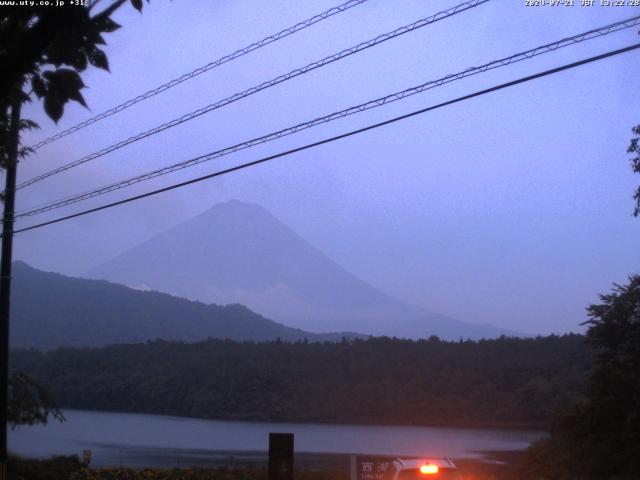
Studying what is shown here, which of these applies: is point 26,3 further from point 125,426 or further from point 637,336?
point 125,426

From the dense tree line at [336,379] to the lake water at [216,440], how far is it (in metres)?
2.79

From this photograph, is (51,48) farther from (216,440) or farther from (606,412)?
(216,440)

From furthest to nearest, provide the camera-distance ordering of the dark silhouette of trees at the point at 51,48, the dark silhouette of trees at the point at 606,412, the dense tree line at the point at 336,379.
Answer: the dense tree line at the point at 336,379, the dark silhouette of trees at the point at 606,412, the dark silhouette of trees at the point at 51,48

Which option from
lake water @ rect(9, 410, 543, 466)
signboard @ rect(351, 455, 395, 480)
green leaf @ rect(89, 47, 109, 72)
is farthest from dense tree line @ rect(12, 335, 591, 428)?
green leaf @ rect(89, 47, 109, 72)

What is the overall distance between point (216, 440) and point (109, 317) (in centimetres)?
7470

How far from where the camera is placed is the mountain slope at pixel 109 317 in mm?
103625

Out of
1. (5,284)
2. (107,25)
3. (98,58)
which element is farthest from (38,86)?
(5,284)

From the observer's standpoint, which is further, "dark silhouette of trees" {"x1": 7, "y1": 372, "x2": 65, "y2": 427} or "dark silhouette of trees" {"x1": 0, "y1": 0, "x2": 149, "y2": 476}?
"dark silhouette of trees" {"x1": 7, "y1": 372, "x2": 65, "y2": 427}

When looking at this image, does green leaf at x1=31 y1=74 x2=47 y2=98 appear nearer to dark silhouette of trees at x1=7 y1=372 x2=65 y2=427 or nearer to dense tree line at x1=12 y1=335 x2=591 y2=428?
dark silhouette of trees at x1=7 y1=372 x2=65 y2=427

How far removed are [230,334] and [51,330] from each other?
25.1 metres

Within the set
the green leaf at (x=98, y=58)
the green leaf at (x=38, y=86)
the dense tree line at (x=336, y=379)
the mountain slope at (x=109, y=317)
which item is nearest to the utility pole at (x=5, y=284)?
the green leaf at (x=98, y=58)

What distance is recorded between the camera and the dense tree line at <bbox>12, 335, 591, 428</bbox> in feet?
162

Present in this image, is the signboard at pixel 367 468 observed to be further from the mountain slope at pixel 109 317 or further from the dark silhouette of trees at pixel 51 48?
the mountain slope at pixel 109 317

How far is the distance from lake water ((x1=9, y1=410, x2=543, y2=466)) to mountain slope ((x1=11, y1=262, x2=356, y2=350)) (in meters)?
48.2
